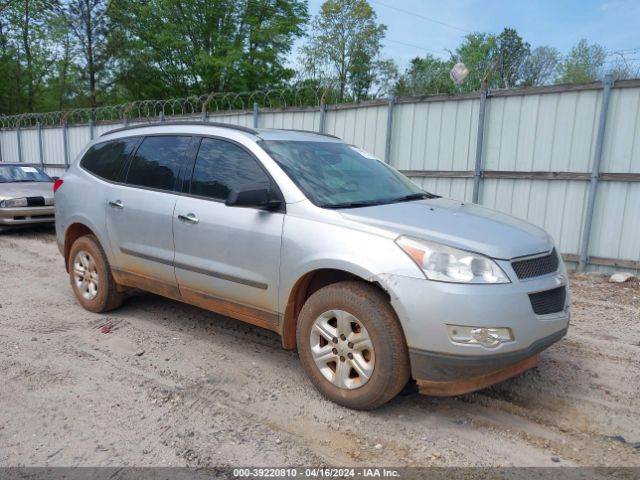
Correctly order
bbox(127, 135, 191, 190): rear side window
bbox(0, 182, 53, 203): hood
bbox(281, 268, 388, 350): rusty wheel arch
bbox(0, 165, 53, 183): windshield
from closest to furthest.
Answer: bbox(281, 268, 388, 350): rusty wheel arch → bbox(127, 135, 191, 190): rear side window → bbox(0, 182, 53, 203): hood → bbox(0, 165, 53, 183): windshield

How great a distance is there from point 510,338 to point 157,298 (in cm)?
407

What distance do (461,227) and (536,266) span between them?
51cm

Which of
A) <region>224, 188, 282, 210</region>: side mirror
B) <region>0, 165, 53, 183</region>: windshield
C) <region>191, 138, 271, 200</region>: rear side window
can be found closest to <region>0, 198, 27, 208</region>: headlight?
<region>0, 165, 53, 183</region>: windshield

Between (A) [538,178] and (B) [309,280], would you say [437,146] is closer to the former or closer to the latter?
(A) [538,178]

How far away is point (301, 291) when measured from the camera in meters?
3.46

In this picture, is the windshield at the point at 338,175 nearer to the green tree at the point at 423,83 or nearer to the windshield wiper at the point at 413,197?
the windshield wiper at the point at 413,197

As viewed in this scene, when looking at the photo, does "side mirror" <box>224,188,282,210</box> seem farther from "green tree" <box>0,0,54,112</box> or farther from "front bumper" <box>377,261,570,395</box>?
"green tree" <box>0,0,54,112</box>

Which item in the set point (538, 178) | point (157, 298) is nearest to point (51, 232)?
point (157, 298)

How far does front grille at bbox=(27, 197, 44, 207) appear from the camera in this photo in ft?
31.8

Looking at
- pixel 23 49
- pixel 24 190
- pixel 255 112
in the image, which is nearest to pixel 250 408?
pixel 255 112

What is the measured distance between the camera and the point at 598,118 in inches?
268

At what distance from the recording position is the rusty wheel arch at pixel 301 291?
3.35 meters

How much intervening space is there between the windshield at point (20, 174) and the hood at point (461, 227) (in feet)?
32.1

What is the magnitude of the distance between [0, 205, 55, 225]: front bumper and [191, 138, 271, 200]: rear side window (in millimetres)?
7146
